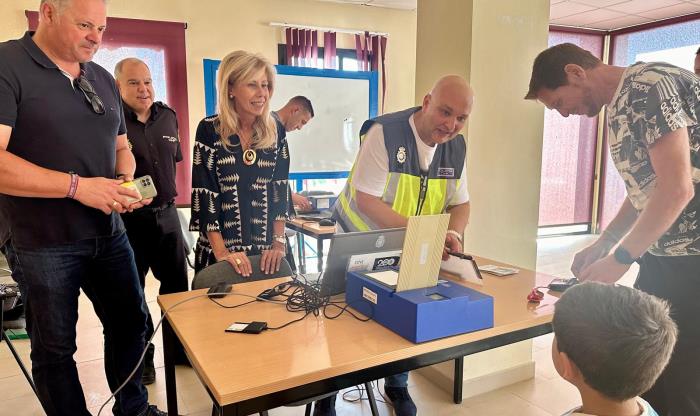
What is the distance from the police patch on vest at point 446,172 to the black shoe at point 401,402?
3.32ft

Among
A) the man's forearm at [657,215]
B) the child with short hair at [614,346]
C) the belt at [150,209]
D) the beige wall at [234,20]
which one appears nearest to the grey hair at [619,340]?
the child with short hair at [614,346]

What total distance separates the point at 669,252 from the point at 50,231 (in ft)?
6.35

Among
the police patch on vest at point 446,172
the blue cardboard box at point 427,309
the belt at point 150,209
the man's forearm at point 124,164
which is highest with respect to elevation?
the man's forearm at point 124,164

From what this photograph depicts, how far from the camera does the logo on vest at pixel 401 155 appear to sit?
2018 millimetres

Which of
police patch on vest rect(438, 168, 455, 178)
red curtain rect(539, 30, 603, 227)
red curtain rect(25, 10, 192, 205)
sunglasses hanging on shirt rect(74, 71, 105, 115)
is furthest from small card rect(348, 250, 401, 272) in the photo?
red curtain rect(539, 30, 603, 227)

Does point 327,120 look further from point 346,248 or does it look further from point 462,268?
point 346,248

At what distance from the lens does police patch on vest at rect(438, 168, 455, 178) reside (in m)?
2.12

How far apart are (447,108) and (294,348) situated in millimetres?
1126

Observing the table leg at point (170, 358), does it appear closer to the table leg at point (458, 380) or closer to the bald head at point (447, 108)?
the bald head at point (447, 108)

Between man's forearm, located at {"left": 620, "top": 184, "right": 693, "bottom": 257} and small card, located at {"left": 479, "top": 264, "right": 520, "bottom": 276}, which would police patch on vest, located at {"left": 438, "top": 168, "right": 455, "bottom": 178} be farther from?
man's forearm, located at {"left": 620, "top": 184, "right": 693, "bottom": 257}

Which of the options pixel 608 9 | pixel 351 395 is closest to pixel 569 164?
pixel 608 9

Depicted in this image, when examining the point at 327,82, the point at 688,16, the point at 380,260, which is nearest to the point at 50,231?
the point at 380,260

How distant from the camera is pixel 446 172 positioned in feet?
6.98

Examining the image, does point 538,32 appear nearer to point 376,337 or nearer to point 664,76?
point 664,76
